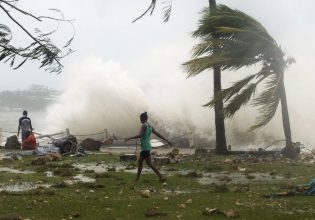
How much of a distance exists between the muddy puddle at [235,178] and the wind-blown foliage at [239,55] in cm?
362

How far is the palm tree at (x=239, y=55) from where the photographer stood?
18.3 meters

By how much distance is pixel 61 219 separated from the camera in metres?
8.54

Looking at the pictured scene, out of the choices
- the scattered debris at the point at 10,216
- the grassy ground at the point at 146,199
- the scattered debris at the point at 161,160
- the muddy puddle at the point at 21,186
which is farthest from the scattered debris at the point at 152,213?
the scattered debris at the point at 161,160

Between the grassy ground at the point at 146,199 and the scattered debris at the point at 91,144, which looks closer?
the grassy ground at the point at 146,199

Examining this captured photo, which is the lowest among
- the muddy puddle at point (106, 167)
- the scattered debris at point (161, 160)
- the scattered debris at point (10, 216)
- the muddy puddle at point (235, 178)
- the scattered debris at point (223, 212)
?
the scattered debris at point (223, 212)

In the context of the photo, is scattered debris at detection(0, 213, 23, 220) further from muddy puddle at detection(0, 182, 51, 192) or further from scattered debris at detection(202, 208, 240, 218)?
muddy puddle at detection(0, 182, 51, 192)

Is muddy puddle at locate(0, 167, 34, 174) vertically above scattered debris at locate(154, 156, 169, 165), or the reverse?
scattered debris at locate(154, 156, 169, 165)

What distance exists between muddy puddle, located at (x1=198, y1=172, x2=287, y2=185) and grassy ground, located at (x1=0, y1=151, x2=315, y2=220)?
0.78ft

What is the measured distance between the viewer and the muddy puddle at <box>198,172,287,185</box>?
13.5 metres

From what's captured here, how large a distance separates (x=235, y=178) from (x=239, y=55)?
5.76 meters

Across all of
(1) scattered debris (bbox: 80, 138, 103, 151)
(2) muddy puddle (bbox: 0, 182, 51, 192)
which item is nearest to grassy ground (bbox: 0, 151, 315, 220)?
(2) muddy puddle (bbox: 0, 182, 51, 192)

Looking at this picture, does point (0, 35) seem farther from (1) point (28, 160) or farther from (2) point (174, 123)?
(2) point (174, 123)

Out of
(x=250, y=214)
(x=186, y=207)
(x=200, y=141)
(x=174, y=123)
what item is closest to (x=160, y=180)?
(x=186, y=207)

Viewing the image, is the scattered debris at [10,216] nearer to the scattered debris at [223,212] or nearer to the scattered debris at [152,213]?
the scattered debris at [152,213]
